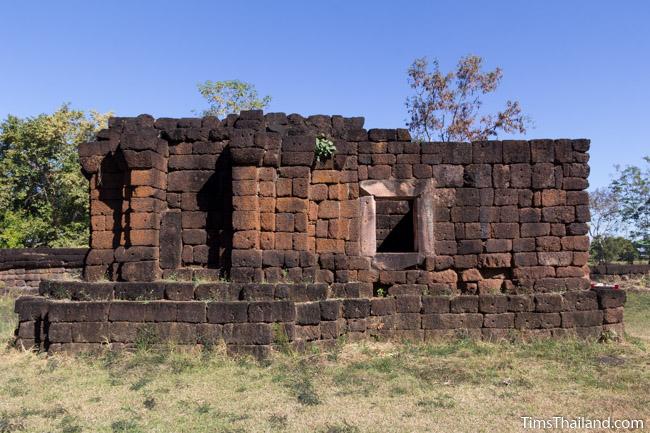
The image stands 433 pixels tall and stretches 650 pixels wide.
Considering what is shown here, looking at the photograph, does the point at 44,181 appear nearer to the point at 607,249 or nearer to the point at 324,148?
the point at 324,148

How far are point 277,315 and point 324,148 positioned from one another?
3.42 m

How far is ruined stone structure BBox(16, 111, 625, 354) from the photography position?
9039 mm

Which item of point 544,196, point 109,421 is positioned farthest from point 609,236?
point 109,421

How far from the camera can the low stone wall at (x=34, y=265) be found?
2022 cm

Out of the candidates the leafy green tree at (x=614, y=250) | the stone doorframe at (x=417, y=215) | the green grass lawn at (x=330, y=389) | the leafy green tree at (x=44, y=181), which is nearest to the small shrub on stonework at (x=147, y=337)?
the green grass lawn at (x=330, y=389)

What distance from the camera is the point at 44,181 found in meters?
28.2

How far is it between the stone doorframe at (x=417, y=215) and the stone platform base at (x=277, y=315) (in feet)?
1.85

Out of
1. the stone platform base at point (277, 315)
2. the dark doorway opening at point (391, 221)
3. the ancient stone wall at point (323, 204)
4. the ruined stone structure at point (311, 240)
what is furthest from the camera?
the dark doorway opening at point (391, 221)

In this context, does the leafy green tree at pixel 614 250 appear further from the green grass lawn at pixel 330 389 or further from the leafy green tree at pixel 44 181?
the leafy green tree at pixel 44 181

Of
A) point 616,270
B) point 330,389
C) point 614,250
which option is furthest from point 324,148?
point 614,250

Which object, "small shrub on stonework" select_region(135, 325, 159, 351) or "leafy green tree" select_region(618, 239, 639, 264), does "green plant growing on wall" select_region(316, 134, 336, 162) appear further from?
"leafy green tree" select_region(618, 239, 639, 264)

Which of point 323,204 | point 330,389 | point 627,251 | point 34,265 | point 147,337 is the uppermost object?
point 323,204

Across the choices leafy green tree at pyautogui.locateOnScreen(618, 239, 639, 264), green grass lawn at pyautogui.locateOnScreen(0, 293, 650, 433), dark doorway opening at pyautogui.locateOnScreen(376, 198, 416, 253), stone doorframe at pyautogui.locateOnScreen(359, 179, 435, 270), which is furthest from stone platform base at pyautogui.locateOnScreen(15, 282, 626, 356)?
leafy green tree at pyautogui.locateOnScreen(618, 239, 639, 264)

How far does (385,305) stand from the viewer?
1016 cm
